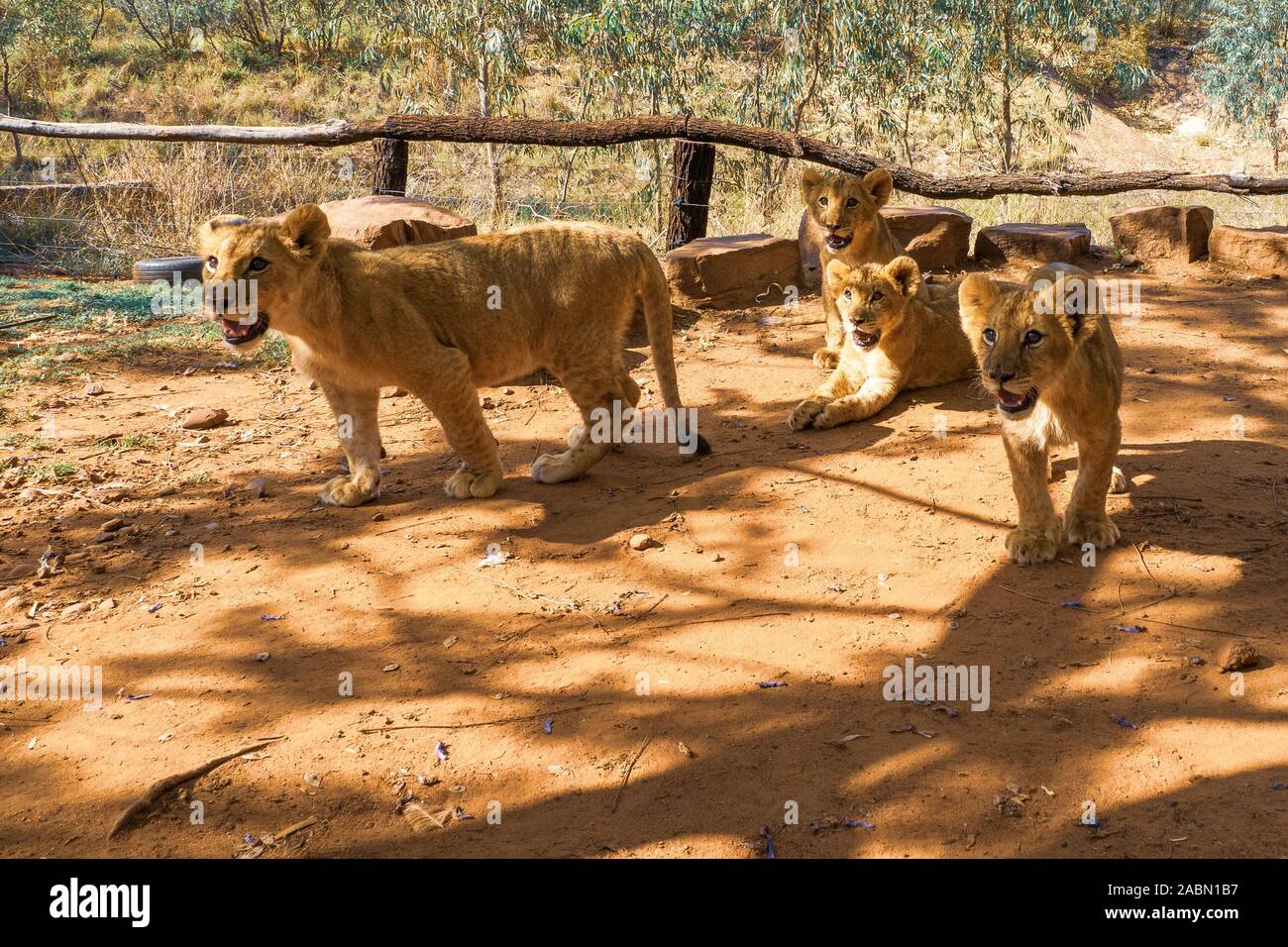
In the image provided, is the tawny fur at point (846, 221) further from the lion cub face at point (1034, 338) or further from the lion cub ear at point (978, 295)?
the lion cub face at point (1034, 338)

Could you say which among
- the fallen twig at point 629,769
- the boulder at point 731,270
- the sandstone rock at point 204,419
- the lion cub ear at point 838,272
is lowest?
the fallen twig at point 629,769

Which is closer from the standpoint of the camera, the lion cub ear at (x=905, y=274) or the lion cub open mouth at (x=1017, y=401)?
the lion cub open mouth at (x=1017, y=401)

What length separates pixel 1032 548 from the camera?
15.9 feet

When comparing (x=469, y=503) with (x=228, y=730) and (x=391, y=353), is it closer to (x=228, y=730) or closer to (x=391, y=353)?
(x=391, y=353)

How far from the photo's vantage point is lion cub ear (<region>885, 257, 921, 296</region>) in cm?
691

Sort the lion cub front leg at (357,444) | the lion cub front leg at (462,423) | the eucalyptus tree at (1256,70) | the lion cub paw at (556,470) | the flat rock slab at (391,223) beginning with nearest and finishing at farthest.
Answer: the lion cub front leg at (462,423) → the lion cub front leg at (357,444) → the lion cub paw at (556,470) → the flat rock slab at (391,223) → the eucalyptus tree at (1256,70)

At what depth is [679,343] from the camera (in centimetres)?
879

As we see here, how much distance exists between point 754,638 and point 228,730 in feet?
6.90

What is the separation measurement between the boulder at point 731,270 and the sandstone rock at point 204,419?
12.8 ft

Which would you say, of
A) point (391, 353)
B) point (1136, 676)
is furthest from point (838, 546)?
point (391, 353)

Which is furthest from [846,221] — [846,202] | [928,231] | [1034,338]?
[1034,338]

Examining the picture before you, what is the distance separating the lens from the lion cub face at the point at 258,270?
521cm

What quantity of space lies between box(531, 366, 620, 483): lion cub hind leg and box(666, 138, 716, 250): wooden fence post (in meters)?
4.51

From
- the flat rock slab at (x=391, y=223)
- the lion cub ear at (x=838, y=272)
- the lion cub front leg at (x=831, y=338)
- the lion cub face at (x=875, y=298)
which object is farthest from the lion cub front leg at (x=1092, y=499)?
the flat rock slab at (x=391, y=223)
